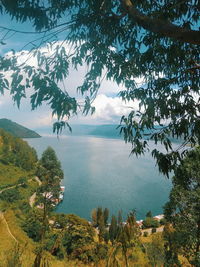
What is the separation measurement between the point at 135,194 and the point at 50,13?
38.4 metres

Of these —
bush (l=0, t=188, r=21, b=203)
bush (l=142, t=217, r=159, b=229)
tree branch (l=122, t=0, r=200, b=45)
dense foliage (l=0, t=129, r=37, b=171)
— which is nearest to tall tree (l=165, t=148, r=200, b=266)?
tree branch (l=122, t=0, r=200, b=45)

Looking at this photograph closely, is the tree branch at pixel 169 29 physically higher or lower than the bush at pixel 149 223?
higher

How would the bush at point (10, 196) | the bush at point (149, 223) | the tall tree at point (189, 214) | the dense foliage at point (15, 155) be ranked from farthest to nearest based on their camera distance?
1. the dense foliage at point (15, 155)
2. the bush at point (10, 196)
3. the bush at point (149, 223)
4. the tall tree at point (189, 214)

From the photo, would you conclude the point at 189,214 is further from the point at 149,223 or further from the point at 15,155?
the point at 15,155

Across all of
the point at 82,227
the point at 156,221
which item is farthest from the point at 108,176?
the point at 82,227

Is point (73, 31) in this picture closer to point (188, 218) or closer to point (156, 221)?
point (188, 218)

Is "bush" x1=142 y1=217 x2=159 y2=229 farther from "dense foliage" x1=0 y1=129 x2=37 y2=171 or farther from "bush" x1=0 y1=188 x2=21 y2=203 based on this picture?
"dense foliage" x1=0 y1=129 x2=37 y2=171

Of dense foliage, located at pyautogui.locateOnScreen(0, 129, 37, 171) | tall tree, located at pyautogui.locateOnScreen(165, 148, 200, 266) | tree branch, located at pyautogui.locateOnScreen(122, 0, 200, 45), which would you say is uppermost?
tree branch, located at pyautogui.locateOnScreen(122, 0, 200, 45)

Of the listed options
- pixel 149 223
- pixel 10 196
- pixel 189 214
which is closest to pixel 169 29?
pixel 189 214

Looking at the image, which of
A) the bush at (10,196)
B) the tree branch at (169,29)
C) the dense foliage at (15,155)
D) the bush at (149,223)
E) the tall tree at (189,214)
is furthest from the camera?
the dense foliage at (15,155)

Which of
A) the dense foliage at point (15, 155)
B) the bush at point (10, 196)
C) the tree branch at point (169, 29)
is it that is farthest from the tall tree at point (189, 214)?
the dense foliage at point (15, 155)

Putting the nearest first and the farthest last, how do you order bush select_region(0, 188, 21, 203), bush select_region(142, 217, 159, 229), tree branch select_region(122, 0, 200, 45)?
tree branch select_region(122, 0, 200, 45)
bush select_region(142, 217, 159, 229)
bush select_region(0, 188, 21, 203)

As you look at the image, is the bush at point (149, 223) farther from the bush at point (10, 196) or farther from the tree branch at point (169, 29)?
the tree branch at point (169, 29)

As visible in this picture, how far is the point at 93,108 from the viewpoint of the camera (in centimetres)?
284
